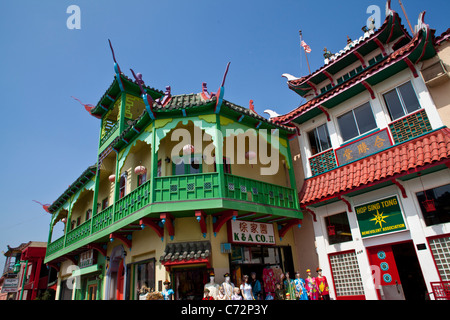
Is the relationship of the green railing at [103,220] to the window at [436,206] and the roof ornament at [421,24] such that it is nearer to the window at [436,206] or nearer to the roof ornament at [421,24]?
the window at [436,206]

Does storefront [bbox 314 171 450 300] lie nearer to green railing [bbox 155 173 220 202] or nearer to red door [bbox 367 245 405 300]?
red door [bbox 367 245 405 300]

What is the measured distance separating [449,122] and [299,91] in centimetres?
772

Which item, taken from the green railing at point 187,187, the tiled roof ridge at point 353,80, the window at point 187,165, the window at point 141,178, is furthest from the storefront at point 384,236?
the window at point 141,178

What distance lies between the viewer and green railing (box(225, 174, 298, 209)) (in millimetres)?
11078

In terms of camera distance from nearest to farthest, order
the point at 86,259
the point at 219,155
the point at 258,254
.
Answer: the point at 219,155 < the point at 258,254 < the point at 86,259

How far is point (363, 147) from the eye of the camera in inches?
463

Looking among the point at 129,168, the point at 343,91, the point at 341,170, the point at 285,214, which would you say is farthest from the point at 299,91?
the point at 129,168

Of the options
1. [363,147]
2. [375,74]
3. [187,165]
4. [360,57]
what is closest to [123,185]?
[187,165]

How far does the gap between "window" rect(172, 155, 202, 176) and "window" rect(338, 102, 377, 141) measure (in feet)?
20.5

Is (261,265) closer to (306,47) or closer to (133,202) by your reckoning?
(133,202)

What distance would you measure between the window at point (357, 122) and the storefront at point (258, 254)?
5166 mm

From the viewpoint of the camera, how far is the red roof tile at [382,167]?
9.30m

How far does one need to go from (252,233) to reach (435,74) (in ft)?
28.8

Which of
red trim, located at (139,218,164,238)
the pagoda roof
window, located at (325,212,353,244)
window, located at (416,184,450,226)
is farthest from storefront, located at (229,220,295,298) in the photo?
window, located at (416,184,450,226)
